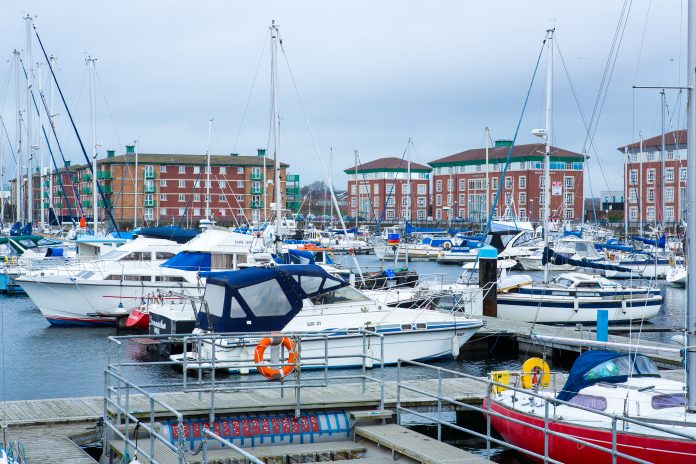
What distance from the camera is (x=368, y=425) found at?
16.5 meters

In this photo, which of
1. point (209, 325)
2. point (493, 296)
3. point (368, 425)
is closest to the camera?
point (368, 425)

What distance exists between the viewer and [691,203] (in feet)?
47.4

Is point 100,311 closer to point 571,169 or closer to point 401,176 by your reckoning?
point 571,169

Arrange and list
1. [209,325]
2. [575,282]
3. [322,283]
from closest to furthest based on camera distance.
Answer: [209,325] → [322,283] → [575,282]

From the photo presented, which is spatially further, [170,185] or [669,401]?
[170,185]

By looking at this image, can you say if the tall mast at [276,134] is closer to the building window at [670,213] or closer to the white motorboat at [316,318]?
the white motorboat at [316,318]

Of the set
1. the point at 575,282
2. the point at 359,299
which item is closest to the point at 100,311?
the point at 359,299

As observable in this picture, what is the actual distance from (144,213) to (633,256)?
71.7 metres

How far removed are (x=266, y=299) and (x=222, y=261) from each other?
1500 centimetres

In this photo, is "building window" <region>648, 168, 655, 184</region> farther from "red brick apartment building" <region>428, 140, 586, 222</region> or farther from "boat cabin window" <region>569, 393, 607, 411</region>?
"boat cabin window" <region>569, 393, 607, 411</region>

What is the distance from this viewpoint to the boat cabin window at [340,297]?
88.8ft

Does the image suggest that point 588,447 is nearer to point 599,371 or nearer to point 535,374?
point 599,371

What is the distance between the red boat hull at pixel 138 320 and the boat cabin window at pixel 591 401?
20424 millimetres

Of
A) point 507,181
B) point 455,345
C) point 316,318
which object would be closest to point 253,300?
point 316,318
